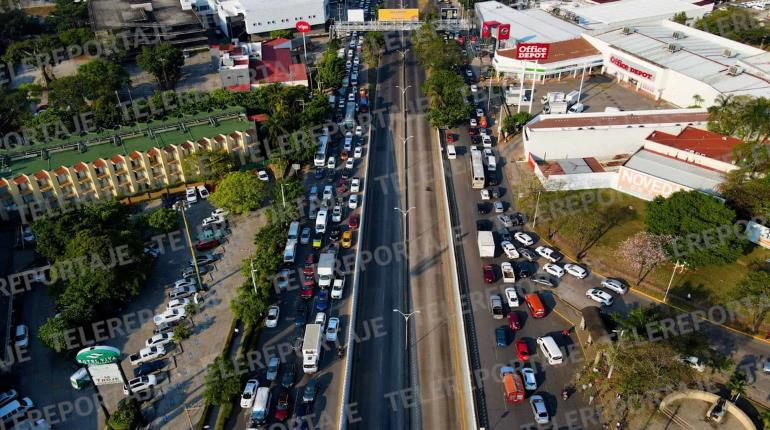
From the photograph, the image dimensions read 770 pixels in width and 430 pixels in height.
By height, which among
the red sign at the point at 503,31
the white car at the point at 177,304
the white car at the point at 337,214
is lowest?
the white car at the point at 177,304

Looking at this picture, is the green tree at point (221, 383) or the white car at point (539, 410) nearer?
the white car at point (539, 410)

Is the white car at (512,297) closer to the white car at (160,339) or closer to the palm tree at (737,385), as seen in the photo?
the palm tree at (737,385)

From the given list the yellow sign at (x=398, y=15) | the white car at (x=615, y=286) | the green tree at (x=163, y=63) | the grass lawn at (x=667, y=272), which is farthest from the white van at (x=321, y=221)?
the yellow sign at (x=398, y=15)

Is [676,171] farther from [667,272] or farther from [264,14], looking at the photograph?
[264,14]

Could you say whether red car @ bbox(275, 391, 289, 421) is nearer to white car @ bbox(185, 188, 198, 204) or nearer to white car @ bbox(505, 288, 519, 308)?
white car @ bbox(505, 288, 519, 308)

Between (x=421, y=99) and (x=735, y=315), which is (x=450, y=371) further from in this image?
(x=421, y=99)

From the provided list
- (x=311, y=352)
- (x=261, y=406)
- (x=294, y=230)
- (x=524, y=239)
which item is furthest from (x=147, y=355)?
(x=524, y=239)
